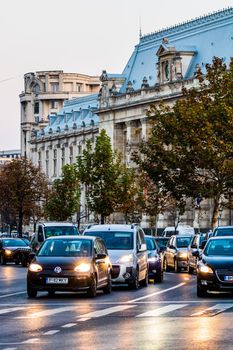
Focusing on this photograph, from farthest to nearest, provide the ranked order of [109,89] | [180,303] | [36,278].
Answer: [109,89]
[36,278]
[180,303]

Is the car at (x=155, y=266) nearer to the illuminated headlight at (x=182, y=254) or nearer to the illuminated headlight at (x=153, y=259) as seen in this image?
the illuminated headlight at (x=153, y=259)

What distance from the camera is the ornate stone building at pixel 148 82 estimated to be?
387ft

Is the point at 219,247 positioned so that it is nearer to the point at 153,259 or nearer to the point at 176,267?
the point at 153,259

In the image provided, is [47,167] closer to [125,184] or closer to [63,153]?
[63,153]

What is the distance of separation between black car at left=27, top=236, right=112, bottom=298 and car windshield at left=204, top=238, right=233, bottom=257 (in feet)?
9.14

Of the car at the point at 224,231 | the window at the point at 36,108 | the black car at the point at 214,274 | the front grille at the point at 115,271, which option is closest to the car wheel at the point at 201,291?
the black car at the point at 214,274

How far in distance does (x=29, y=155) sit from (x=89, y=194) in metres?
71.9

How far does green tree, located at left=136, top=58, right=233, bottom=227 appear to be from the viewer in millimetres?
66188

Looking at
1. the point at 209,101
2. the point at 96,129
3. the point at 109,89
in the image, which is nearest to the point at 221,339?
the point at 209,101

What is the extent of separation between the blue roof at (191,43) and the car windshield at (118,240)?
75.0 m

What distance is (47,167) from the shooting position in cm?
16050

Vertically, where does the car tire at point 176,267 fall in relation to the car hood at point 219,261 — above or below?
above

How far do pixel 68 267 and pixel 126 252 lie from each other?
18.2ft

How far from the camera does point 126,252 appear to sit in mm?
37562
